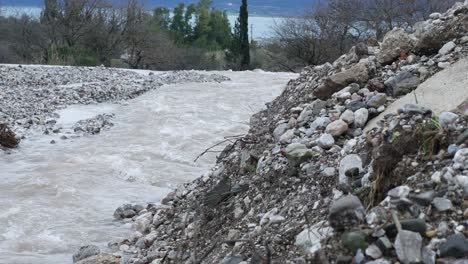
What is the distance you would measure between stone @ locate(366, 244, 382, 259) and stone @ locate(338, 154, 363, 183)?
2.09 feet

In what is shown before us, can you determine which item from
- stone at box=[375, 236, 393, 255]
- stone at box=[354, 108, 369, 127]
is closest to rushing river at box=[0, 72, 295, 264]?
stone at box=[354, 108, 369, 127]

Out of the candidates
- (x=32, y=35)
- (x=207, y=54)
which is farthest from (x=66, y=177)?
(x=207, y=54)

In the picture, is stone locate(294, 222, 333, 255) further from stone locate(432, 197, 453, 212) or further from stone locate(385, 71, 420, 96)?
stone locate(385, 71, 420, 96)

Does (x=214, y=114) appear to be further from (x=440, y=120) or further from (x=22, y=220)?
(x=440, y=120)

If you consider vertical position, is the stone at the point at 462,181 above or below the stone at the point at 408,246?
above

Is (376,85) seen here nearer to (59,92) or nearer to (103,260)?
(103,260)

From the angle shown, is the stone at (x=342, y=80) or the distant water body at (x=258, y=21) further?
the distant water body at (x=258, y=21)

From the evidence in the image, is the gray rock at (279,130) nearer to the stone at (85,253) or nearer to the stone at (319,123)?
the stone at (319,123)

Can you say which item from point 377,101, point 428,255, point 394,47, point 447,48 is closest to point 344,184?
point 428,255

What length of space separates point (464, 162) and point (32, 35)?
24.6 metres

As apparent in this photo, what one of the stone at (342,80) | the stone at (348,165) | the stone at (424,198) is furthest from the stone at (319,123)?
the stone at (424,198)

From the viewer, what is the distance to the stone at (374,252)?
73.4 inches

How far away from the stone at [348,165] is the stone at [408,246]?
67 centimetres

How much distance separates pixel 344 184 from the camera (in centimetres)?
248
